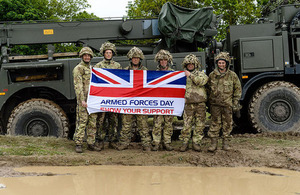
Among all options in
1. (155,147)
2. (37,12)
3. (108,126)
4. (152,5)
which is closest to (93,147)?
(108,126)

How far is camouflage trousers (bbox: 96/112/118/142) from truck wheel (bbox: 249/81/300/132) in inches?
125

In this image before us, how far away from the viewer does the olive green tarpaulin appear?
7.70 meters

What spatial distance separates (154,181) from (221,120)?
2.38 metres

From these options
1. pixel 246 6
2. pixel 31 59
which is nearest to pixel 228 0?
pixel 246 6

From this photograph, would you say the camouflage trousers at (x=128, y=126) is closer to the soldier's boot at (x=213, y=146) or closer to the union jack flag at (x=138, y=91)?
the union jack flag at (x=138, y=91)

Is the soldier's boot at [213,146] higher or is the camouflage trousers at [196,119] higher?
the camouflage trousers at [196,119]

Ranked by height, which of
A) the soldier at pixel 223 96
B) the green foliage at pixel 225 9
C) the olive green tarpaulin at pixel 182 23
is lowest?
the soldier at pixel 223 96

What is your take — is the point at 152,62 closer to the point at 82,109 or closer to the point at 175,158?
the point at 82,109

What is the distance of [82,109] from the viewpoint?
253 inches

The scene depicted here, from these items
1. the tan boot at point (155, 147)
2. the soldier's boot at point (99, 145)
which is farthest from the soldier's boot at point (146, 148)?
the soldier's boot at point (99, 145)

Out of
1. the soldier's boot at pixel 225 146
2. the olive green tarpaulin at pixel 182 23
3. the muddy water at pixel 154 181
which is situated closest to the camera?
the muddy water at pixel 154 181

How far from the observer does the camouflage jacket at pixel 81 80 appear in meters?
6.43

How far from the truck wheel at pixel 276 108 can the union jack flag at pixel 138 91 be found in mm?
2144

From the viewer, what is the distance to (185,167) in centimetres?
551
